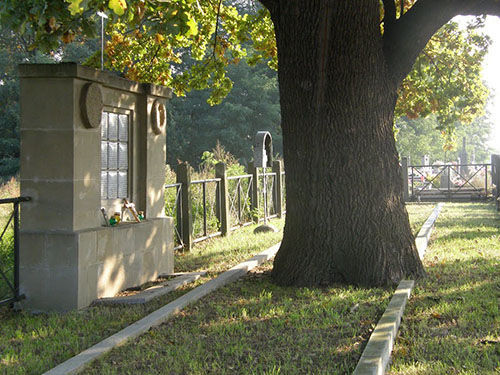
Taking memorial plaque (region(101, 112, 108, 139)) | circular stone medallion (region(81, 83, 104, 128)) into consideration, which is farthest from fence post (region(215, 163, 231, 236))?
circular stone medallion (region(81, 83, 104, 128))

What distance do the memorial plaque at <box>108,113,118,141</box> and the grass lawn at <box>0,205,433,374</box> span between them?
211cm

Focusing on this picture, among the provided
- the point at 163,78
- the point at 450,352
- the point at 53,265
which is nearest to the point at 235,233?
the point at 163,78

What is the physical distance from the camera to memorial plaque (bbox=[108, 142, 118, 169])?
7.64 metres

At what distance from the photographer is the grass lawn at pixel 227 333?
468 centimetres

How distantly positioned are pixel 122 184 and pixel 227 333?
10.4 ft

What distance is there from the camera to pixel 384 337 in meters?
4.92

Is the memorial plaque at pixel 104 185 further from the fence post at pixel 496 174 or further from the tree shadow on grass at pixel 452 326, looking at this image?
the fence post at pixel 496 174

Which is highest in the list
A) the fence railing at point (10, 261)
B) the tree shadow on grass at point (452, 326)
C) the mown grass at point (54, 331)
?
the fence railing at point (10, 261)

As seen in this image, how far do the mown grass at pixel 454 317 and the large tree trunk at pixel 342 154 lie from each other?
73 cm

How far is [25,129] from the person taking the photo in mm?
6793

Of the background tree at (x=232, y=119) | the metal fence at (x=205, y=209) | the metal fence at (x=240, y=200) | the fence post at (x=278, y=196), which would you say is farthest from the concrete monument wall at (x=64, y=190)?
the background tree at (x=232, y=119)

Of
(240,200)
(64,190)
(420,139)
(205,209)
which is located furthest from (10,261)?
(420,139)

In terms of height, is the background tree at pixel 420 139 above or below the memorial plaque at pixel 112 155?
above

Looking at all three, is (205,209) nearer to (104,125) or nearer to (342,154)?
(104,125)
